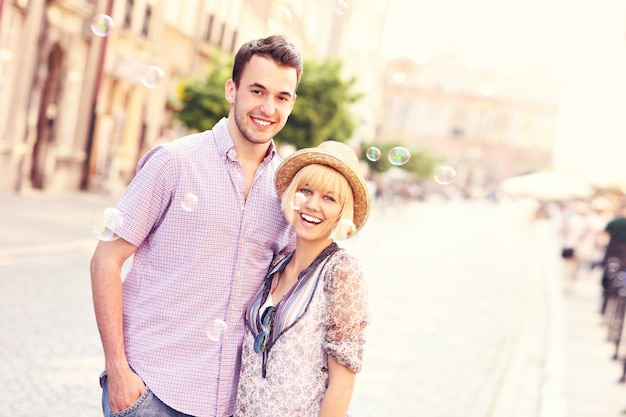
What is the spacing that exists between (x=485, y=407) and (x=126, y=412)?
4634mm

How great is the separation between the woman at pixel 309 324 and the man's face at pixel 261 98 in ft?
0.42

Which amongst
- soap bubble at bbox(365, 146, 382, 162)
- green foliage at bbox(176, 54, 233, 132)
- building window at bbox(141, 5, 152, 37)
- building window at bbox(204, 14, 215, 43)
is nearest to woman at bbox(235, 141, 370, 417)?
soap bubble at bbox(365, 146, 382, 162)

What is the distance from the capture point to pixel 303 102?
21.6 meters

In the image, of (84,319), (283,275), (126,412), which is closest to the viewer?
(126,412)

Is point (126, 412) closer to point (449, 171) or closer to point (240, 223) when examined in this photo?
point (240, 223)

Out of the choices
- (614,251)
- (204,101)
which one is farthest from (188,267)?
(204,101)

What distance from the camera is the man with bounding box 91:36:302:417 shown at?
2.61m

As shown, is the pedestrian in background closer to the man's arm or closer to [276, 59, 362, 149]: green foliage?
[276, 59, 362, 149]: green foliage

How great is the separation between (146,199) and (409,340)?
7.04m

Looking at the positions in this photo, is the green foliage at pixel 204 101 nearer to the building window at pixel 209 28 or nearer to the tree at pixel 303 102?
the tree at pixel 303 102

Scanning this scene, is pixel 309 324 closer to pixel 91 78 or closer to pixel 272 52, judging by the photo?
pixel 272 52

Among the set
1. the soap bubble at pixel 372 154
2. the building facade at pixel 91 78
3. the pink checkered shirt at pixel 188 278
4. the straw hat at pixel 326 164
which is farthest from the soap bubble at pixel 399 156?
the building facade at pixel 91 78

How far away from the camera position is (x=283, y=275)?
279cm

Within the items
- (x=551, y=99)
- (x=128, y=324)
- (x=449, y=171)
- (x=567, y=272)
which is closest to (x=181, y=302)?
(x=128, y=324)
